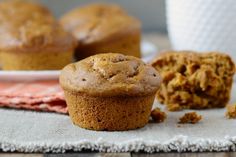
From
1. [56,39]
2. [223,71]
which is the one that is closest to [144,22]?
[56,39]

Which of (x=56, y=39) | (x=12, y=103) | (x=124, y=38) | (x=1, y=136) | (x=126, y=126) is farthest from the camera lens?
(x=124, y=38)

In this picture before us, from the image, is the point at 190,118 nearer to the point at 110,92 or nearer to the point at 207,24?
the point at 110,92

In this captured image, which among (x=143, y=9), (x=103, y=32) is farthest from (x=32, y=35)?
(x=143, y=9)

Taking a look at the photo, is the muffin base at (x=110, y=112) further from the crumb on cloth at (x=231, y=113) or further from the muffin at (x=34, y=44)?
the muffin at (x=34, y=44)

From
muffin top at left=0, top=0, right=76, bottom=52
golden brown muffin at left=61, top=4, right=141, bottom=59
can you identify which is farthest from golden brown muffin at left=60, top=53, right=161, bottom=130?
golden brown muffin at left=61, top=4, right=141, bottom=59

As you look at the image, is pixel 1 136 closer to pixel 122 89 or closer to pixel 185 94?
pixel 122 89
